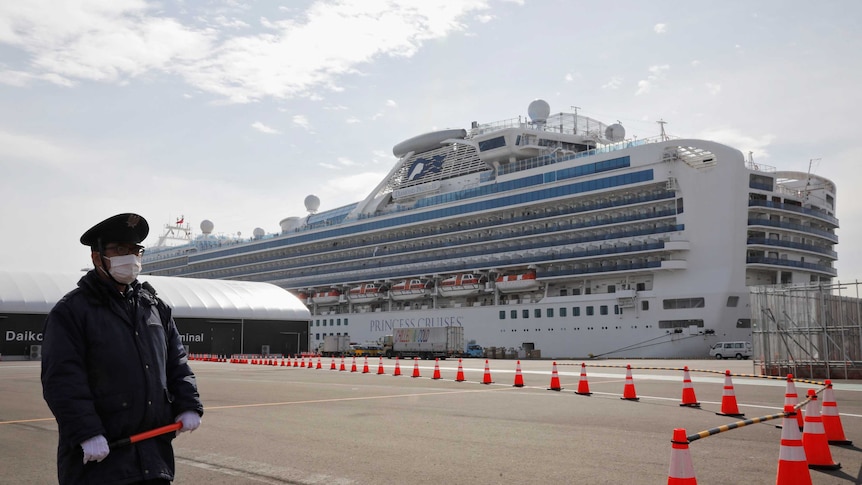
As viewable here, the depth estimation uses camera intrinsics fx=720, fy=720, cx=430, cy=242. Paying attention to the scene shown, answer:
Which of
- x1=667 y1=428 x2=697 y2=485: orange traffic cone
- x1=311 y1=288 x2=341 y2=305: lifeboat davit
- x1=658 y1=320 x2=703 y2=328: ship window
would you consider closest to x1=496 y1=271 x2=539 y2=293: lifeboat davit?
x1=658 y1=320 x2=703 y2=328: ship window

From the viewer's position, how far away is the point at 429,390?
19.3 metres

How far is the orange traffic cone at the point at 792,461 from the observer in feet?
20.0

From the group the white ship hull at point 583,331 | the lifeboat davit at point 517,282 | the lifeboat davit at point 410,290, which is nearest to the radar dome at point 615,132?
the lifeboat davit at point 517,282

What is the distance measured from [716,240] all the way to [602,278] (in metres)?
9.57

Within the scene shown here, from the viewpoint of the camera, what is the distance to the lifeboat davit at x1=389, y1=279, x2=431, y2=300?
68.3 m

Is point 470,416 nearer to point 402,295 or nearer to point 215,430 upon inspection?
point 215,430

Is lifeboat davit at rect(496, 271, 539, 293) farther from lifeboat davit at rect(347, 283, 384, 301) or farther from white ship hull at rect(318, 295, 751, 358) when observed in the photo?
lifeboat davit at rect(347, 283, 384, 301)

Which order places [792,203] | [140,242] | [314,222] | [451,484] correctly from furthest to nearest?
[314,222], [792,203], [451,484], [140,242]

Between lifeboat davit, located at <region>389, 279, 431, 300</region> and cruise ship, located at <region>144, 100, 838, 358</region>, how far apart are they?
0.50ft

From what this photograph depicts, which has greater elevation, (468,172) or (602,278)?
(468,172)

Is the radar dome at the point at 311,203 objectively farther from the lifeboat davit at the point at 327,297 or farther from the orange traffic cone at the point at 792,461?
the orange traffic cone at the point at 792,461

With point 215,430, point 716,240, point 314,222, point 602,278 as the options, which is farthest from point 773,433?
point 314,222

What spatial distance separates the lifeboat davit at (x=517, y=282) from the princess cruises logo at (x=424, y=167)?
673 inches

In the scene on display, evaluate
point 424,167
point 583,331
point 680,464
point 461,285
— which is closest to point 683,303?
point 583,331
